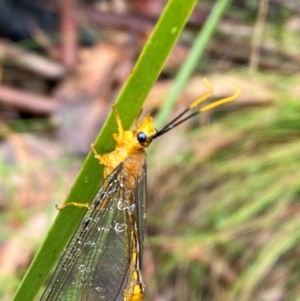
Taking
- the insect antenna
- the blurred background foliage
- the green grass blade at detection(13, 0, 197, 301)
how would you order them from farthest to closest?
the blurred background foliage → the insect antenna → the green grass blade at detection(13, 0, 197, 301)

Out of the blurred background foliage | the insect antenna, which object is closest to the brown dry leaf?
the blurred background foliage

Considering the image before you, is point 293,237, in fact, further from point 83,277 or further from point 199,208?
point 83,277

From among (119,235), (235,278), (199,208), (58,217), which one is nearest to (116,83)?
(199,208)

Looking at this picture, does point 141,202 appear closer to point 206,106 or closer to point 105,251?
point 105,251

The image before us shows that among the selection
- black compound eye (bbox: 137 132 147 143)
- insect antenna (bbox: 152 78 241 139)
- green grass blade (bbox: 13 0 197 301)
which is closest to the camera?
green grass blade (bbox: 13 0 197 301)

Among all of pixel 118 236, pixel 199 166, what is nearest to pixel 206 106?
pixel 118 236

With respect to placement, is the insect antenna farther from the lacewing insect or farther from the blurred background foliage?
the blurred background foliage

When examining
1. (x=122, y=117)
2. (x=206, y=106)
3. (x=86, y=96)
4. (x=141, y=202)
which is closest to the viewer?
(x=122, y=117)

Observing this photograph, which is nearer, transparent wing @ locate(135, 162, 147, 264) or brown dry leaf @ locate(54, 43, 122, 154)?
transparent wing @ locate(135, 162, 147, 264)
